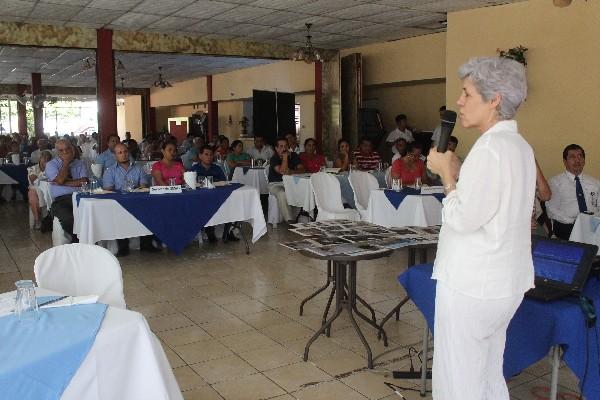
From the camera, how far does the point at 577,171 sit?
4.57 m

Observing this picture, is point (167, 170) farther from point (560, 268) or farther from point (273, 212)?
point (560, 268)

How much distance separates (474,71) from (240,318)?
9.10ft

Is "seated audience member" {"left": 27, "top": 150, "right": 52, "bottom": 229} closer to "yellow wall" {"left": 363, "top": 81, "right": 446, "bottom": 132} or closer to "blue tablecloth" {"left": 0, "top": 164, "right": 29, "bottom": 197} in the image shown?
"blue tablecloth" {"left": 0, "top": 164, "right": 29, "bottom": 197}

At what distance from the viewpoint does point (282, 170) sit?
776cm

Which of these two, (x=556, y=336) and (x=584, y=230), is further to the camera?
(x=584, y=230)

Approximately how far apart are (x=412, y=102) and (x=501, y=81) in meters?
9.56

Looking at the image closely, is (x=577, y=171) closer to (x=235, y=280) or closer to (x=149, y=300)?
(x=235, y=280)

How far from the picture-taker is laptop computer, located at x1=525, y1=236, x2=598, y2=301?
2120 mm

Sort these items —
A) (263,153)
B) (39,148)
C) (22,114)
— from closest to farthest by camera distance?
(39,148) < (263,153) < (22,114)

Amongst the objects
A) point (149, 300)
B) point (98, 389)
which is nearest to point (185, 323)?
point (149, 300)

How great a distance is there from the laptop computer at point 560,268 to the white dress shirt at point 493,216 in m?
0.46

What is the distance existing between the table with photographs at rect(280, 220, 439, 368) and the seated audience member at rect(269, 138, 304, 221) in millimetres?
3982

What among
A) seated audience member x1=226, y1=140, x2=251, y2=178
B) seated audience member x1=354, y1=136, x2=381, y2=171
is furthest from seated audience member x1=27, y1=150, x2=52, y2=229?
seated audience member x1=354, y1=136, x2=381, y2=171

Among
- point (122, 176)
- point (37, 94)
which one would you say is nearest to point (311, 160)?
point (122, 176)
